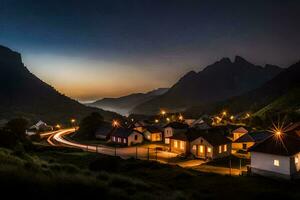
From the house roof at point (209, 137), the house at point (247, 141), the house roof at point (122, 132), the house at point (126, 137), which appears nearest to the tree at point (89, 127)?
the house roof at point (122, 132)

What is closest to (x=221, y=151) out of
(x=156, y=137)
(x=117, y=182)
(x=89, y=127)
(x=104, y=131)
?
(x=156, y=137)

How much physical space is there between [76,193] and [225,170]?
1184 inches

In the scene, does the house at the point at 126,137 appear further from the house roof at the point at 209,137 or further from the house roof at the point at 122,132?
the house roof at the point at 209,137

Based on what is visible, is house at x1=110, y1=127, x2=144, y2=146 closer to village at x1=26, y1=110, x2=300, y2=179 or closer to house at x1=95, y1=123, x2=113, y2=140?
village at x1=26, y1=110, x2=300, y2=179

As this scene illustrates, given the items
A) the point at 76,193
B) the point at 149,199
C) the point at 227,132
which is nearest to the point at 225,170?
the point at 149,199

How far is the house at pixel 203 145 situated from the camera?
4762 centimetres

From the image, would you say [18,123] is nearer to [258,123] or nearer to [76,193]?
[76,193]

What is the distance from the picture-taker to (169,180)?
29.1 metres

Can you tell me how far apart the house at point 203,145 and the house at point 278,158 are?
1360 cm

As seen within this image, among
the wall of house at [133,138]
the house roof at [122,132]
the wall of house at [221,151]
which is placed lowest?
the wall of house at [221,151]

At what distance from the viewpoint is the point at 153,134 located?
71.8m

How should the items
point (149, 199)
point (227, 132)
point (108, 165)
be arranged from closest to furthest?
point (149, 199) → point (108, 165) → point (227, 132)

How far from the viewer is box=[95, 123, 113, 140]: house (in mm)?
73875

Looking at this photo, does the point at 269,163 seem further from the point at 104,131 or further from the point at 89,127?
the point at 89,127
